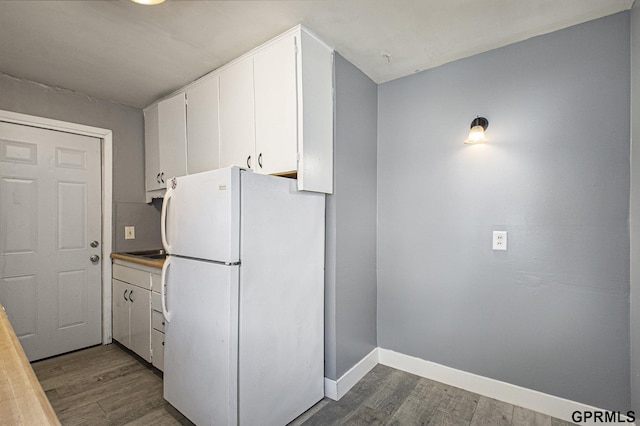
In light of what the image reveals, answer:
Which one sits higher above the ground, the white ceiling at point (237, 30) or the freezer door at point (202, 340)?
the white ceiling at point (237, 30)

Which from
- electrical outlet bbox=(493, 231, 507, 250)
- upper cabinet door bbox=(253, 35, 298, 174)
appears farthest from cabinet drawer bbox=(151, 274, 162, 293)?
electrical outlet bbox=(493, 231, 507, 250)

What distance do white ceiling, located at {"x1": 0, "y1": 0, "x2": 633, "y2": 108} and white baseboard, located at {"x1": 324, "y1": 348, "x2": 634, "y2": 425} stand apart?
7.34 feet

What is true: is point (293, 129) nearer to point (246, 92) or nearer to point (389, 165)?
point (246, 92)

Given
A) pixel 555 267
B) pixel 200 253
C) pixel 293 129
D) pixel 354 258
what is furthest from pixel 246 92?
pixel 555 267

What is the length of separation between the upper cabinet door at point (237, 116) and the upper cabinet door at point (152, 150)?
1060 mm

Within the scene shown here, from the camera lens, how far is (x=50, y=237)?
103 inches

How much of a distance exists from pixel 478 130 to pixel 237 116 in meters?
1.64

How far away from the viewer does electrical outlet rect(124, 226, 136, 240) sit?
120 inches

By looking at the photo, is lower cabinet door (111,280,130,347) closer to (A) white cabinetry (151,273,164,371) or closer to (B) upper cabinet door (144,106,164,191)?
(A) white cabinetry (151,273,164,371)

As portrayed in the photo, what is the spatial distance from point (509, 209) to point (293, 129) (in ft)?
4.91

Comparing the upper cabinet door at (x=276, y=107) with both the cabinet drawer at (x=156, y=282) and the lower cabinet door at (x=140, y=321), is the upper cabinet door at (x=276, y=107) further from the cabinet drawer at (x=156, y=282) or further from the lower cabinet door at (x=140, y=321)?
the lower cabinet door at (x=140, y=321)

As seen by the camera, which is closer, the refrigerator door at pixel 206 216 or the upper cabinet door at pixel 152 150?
the refrigerator door at pixel 206 216

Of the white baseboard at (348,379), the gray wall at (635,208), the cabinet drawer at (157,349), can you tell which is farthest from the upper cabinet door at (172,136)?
the gray wall at (635,208)

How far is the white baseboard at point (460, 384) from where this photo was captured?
1.86 metres
